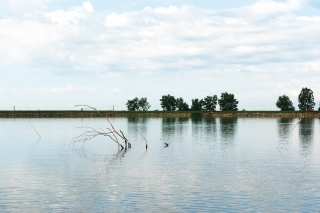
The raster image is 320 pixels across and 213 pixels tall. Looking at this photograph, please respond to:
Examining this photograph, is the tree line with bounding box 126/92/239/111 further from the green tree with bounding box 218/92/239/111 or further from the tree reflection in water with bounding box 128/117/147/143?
the tree reflection in water with bounding box 128/117/147/143

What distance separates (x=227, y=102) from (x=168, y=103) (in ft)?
71.1

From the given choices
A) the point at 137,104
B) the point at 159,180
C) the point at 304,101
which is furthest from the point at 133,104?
the point at 159,180

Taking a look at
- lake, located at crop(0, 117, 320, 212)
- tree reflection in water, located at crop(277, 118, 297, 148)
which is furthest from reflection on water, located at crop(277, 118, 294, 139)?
lake, located at crop(0, 117, 320, 212)

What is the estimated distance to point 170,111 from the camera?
17275 cm

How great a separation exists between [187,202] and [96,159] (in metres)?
18.8

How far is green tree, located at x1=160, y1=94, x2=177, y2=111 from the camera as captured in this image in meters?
173

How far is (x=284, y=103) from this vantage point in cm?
17338

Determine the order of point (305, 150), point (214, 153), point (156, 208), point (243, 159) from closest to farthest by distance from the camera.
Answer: point (156, 208), point (243, 159), point (214, 153), point (305, 150)

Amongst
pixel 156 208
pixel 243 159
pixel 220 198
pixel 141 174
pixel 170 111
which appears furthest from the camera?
pixel 170 111

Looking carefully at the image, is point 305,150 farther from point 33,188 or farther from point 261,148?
point 33,188

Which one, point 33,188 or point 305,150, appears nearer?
point 33,188

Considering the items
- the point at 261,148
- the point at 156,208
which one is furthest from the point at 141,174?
the point at 261,148

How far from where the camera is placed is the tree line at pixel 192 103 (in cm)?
17300

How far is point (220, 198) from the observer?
2327cm
